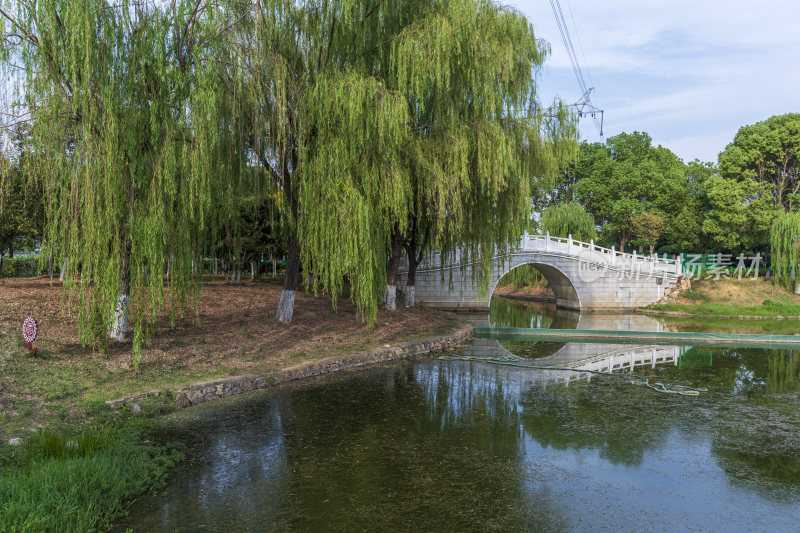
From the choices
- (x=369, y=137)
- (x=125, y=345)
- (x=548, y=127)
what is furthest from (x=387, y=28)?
(x=125, y=345)

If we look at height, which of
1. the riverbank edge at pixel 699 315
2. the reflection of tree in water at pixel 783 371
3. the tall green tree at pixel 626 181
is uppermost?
the tall green tree at pixel 626 181

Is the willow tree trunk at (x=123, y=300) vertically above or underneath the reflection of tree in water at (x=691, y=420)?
above

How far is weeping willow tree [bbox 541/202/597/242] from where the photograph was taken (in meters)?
30.5

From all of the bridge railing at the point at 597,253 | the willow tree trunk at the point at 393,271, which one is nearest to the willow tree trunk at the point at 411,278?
the willow tree trunk at the point at 393,271

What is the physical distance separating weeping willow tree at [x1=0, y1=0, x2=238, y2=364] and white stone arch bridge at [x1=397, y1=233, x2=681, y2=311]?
16777 mm

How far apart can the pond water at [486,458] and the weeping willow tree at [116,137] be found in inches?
93.0

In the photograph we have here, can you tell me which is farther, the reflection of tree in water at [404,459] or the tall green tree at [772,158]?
the tall green tree at [772,158]

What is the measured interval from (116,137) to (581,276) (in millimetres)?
23111

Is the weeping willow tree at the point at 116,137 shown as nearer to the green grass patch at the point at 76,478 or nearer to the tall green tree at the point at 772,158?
the green grass patch at the point at 76,478

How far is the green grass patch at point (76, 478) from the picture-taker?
3.82 meters

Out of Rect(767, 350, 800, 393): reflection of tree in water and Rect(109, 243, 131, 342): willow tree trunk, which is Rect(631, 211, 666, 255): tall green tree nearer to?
Rect(767, 350, 800, 393): reflection of tree in water

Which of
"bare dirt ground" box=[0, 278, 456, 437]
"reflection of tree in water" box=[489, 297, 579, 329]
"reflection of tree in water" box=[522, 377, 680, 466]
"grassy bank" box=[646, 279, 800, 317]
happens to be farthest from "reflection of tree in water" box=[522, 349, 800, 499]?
"grassy bank" box=[646, 279, 800, 317]

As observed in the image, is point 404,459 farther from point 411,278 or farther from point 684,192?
point 684,192

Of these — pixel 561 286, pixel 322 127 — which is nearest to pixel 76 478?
pixel 322 127
